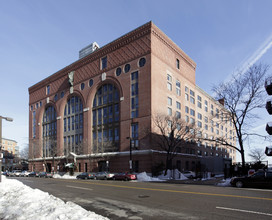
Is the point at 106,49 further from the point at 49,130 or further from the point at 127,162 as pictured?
the point at 49,130

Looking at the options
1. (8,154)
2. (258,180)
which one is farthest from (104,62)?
(8,154)

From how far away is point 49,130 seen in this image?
69.0 metres

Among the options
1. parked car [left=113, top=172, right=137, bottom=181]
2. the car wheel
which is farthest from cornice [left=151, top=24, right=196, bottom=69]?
the car wheel

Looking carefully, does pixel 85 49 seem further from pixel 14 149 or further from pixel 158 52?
pixel 14 149

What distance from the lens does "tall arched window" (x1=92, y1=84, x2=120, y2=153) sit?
1906 inches

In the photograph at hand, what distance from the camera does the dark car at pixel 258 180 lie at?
58.2ft

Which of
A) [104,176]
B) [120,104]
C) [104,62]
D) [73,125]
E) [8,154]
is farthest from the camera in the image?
[8,154]

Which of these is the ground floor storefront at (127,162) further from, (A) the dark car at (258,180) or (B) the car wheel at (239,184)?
(A) the dark car at (258,180)

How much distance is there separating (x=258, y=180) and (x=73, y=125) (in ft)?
161

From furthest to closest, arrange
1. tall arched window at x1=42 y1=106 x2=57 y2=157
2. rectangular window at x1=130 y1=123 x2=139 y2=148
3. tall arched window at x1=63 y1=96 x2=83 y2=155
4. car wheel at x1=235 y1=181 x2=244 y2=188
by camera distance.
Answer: tall arched window at x1=42 y1=106 x2=57 y2=157 → tall arched window at x1=63 y1=96 x2=83 y2=155 → rectangular window at x1=130 y1=123 x2=139 y2=148 → car wheel at x1=235 y1=181 x2=244 y2=188

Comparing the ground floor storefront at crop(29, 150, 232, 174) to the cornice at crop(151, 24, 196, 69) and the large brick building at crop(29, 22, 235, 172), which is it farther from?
the cornice at crop(151, 24, 196, 69)

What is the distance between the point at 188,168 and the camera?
54.4 metres

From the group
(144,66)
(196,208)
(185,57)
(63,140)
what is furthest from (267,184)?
(63,140)

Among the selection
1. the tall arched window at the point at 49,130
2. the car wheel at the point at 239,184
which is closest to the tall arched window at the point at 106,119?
the tall arched window at the point at 49,130
